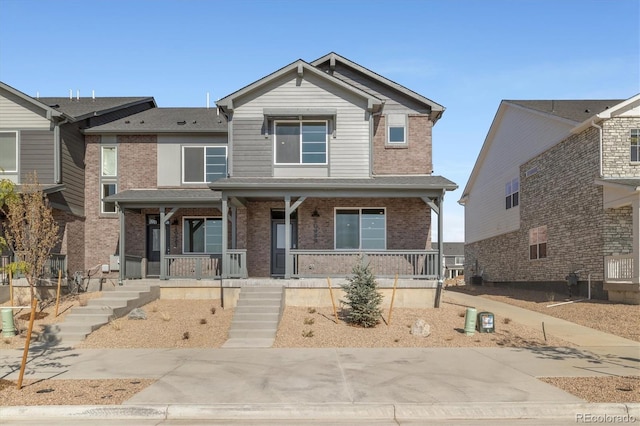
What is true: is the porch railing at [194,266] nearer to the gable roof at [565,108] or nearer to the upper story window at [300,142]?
the upper story window at [300,142]

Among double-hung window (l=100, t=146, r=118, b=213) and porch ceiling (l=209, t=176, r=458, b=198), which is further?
double-hung window (l=100, t=146, r=118, b=213)

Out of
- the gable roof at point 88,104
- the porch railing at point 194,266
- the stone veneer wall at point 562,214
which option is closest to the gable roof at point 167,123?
the gable roof at point 88,104

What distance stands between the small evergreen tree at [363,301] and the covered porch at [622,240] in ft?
31.4

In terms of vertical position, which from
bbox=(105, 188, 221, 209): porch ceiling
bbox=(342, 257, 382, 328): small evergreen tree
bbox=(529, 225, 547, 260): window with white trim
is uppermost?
bbox=(105, 188, 221, 209): porch ceiling

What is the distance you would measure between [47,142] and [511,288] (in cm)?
2352

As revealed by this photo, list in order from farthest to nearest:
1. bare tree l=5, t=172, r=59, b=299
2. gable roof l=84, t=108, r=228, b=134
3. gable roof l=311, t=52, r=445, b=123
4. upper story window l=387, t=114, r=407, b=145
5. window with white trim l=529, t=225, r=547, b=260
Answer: window with white trim l=529, t=225, r=547, b=260 → gable roof l=84, t=108, r=228, b=134 → upper story window l=387, t=114, r=407, b=145 → gable roof l=311, t=52, r=445, b=123 → bare tree l=5, t=172, r=59, b=299

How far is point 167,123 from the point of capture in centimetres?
2203

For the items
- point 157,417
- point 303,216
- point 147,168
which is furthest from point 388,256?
point 157,417

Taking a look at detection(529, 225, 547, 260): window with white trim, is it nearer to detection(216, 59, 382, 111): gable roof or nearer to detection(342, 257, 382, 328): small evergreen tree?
detection(216, 59, 382, 111): gable roof

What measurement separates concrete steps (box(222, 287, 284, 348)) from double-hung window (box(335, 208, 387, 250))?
12.5ft

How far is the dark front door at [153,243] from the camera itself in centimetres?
2111

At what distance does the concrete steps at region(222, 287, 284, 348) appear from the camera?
13312 millimetres

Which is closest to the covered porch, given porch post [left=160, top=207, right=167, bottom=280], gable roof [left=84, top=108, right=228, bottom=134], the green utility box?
the green utility box

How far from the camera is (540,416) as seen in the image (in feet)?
24.9
